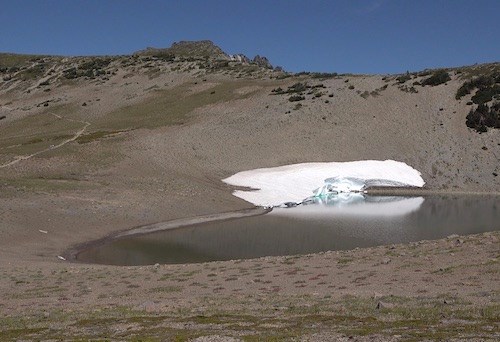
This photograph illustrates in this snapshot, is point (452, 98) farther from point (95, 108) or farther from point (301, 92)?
point (95, 108)

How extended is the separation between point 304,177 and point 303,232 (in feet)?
82.1

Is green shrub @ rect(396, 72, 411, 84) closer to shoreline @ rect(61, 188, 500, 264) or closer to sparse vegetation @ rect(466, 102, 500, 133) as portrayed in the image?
sparse vegetation @ rect(466, 102, 500, 133)

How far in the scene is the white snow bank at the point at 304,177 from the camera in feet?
187

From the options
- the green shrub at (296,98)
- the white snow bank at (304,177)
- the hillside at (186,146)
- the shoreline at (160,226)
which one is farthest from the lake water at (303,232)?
the green shrub at (296,98)

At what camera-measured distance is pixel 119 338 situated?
39.5 feet

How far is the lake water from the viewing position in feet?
108

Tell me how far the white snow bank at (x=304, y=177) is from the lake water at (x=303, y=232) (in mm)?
5135

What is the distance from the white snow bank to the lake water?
513 centimetres

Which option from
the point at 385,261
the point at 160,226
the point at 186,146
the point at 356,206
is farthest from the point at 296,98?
the point at 385,261

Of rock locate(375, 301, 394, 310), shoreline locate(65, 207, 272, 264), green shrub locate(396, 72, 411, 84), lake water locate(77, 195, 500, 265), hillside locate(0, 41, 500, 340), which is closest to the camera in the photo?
rock locate(375, 301, 394, 310)

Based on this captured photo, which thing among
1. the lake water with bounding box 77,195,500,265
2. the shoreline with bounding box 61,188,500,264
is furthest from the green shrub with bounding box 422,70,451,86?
the lake water with bounding box 77,195,500,265

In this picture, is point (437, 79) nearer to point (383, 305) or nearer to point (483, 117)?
point (483, 117)

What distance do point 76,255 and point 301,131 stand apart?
159ft

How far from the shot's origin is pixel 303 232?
38.7 m
